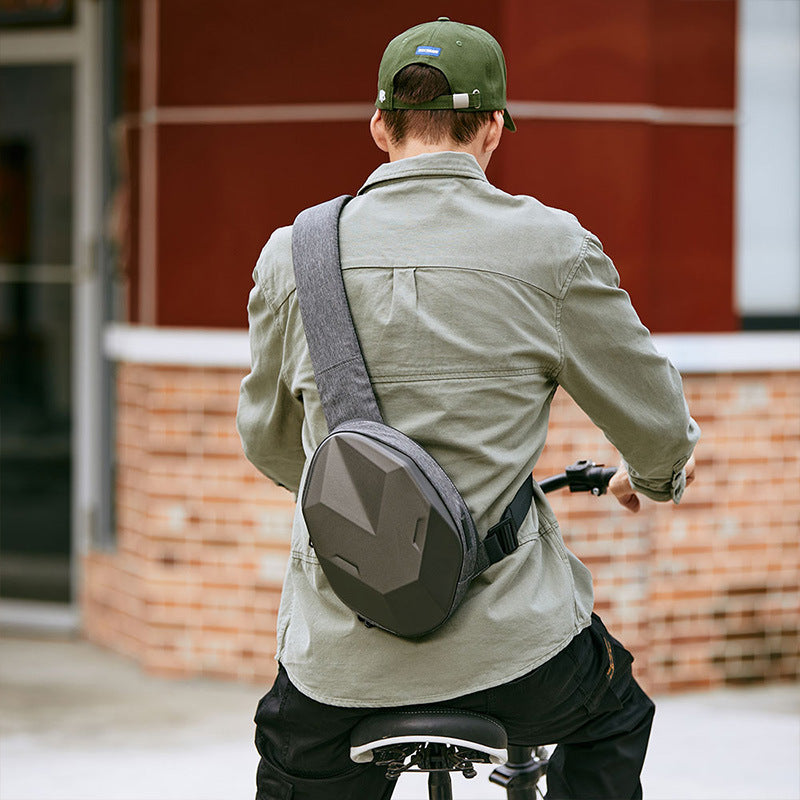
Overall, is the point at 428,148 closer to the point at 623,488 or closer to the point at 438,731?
the point at 623,488

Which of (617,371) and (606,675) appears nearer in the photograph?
(617,371)

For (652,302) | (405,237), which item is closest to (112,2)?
(652,302)

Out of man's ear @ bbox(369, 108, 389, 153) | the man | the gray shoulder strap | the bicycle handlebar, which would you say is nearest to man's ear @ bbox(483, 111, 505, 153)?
the man

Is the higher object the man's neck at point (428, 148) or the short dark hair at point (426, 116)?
the short dark hair at point (426, 116)

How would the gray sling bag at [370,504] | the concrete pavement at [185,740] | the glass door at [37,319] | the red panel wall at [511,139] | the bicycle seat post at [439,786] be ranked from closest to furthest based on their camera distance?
the gray sling bag at [370,504] → the bicycle seat post at [439,786] → the concrete pavement at [185,740] → the red panel wall at [511,139] → the glass door at [37,319]

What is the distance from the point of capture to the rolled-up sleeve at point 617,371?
245 centimetres

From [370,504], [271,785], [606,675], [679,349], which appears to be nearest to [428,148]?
[370,504]

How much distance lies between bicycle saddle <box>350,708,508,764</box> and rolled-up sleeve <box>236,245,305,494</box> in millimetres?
584

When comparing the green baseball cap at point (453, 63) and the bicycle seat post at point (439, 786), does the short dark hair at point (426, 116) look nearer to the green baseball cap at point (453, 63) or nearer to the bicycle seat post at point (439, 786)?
the green baseball cap at point (453, 63)

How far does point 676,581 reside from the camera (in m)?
6.14

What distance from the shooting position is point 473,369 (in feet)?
7.95

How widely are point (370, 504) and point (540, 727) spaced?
21.0 inches

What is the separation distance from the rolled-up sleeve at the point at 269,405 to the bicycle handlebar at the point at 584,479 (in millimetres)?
550

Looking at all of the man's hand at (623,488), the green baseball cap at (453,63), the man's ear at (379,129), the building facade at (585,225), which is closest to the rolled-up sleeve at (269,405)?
the man's ear at (379,129)
